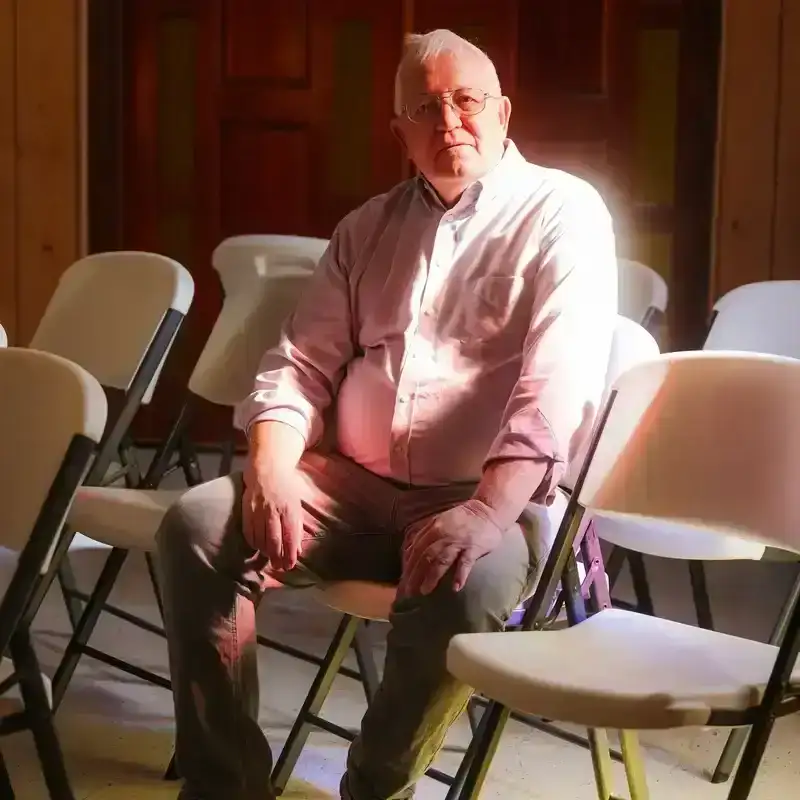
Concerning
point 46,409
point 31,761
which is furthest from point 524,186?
point 31,761

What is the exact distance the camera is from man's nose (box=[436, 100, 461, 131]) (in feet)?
6.28

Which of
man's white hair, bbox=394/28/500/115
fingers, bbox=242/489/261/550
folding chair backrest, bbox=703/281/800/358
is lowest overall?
fingers, bbox=242/489/261/550

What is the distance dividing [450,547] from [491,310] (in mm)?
457

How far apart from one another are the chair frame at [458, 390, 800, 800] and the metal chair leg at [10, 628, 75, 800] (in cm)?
55

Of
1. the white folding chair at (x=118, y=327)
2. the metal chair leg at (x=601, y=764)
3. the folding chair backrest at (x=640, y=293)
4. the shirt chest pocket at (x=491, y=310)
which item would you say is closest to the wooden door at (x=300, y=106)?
the folding chair backrest at (x=640, y=293)

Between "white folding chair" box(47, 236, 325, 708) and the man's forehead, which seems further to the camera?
"white folding chair" box(47, 236, 325, 708)

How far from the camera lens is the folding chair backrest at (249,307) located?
2.43 metres

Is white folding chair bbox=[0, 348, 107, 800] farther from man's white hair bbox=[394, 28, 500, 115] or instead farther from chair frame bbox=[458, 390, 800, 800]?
man's white hair bbox=[394, 28, 500, 115]

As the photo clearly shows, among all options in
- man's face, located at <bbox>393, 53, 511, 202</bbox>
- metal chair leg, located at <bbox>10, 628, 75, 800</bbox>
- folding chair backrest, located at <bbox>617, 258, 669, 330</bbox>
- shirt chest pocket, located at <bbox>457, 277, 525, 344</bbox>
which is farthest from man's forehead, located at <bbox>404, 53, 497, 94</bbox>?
metal chair leg, located at <bbox>10, 628, 75, 800</bbox>

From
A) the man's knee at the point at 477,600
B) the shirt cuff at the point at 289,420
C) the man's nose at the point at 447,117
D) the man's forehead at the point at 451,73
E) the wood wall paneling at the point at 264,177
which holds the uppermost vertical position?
the man's forehead at the point at 451,73

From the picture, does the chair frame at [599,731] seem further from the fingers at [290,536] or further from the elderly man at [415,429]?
the fingers at [290,536]

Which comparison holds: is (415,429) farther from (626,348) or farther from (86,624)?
(86,624)

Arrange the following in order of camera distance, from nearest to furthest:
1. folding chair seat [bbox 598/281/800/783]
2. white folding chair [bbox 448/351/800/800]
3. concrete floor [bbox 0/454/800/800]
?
white folding chair [bbox 448/351/800/800] → concrete floor [bbox 0/454/800/800] → folding chair seat [bbox 598/281/800/783]

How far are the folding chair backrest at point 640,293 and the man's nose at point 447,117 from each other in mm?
953
